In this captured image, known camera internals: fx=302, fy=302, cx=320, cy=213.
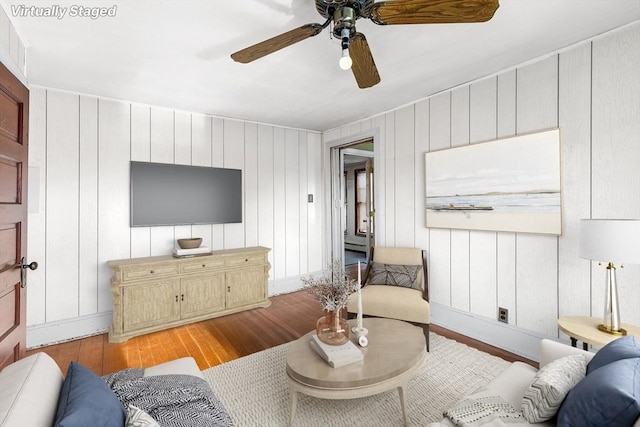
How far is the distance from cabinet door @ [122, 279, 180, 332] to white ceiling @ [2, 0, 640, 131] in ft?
6.78

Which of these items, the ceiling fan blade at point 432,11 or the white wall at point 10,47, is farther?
the white wall at point 10,47

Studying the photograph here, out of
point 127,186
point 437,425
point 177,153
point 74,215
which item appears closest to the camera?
point 437,425

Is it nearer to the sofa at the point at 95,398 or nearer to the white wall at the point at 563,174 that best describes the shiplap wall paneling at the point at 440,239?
the white wall at the point at 563,174

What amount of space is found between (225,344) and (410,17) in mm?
3048

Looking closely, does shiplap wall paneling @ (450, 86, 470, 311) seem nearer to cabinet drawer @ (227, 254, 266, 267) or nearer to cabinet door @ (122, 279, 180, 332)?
cabinet drawer @ (227, 254, 266, 267)

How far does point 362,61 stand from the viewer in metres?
1.93

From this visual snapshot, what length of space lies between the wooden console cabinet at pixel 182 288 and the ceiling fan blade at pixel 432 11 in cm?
303

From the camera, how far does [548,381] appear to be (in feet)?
4.12

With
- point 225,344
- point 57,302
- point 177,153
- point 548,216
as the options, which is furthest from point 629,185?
point 57,302

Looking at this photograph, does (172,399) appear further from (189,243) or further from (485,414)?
(189,243)

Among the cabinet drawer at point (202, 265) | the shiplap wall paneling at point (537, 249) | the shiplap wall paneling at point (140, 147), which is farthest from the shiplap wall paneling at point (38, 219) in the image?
the shiplap wall paneling at point (537, 249)

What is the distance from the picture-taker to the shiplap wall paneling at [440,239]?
3.27 metres

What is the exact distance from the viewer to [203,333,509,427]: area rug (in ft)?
6.30

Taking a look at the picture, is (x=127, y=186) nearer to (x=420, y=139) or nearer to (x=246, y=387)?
(x=246, y=387)
